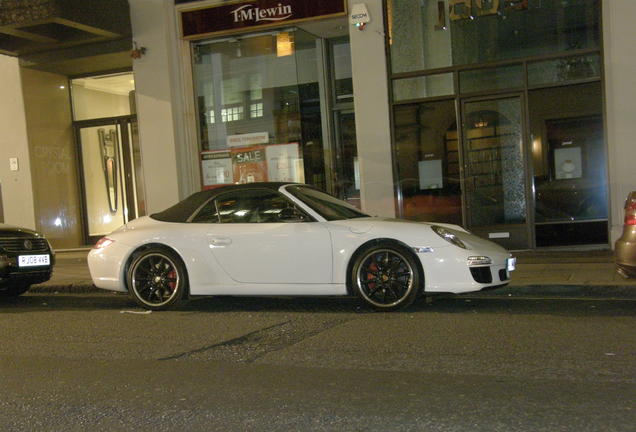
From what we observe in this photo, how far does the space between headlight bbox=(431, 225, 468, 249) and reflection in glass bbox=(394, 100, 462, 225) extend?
4.61m

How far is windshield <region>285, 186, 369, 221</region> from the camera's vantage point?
7250 mm

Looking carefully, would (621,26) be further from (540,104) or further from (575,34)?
(540,104)

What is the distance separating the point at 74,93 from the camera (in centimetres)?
1520

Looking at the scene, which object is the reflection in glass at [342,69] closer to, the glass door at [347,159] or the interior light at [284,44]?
the glass door at [347,159]

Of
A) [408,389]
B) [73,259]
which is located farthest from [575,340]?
[73,259]

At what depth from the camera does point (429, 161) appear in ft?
37.8

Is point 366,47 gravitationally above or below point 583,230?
above

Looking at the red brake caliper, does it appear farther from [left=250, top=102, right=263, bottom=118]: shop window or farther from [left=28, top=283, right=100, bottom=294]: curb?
[left=250, top=102, right=263, bottom=118]: shop window

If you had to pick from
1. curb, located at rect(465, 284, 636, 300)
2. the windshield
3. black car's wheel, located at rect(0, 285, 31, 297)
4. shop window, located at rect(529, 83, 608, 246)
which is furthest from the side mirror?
shop window, located at rect(529, 83, 608, 246)

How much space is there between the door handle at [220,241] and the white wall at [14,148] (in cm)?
811

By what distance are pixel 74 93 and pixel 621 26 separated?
10928 millimetres

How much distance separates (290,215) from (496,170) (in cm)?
512

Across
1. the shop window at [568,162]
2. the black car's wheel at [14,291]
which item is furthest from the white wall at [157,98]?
the shop window at [568,162]

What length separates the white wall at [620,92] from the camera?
10203 millimetres
